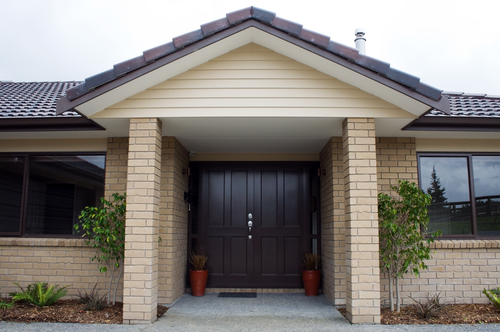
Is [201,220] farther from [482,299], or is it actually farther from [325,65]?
[482,299]

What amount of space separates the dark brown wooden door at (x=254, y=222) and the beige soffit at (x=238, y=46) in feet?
9.40

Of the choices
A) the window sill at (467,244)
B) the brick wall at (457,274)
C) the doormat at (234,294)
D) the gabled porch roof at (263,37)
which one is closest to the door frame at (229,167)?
the doormat at (234,294)

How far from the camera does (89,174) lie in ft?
22.0

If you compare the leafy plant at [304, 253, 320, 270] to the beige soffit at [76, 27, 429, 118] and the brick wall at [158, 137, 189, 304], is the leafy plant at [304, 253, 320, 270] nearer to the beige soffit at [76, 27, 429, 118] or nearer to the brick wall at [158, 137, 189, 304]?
the brick wall at [158, 137, 189, 304]

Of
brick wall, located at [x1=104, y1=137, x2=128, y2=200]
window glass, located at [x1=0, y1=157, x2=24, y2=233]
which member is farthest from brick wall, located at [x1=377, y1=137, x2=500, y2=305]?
window glass, located at [x1=0, y1=157, x2=24, y2=233]

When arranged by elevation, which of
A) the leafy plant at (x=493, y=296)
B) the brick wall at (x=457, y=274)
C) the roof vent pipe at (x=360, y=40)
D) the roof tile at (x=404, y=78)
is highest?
the roof vent pipe at (x=360, y=40)

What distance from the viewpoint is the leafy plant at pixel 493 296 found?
18.3 feet

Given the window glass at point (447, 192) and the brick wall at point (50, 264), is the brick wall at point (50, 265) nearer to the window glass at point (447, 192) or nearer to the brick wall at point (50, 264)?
the brick wall at point (50, 264)

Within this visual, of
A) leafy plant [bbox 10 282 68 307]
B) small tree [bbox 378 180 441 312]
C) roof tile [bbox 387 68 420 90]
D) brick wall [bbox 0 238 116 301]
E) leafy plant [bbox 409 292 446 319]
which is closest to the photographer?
roof tile [bbox 387 68 420 90]

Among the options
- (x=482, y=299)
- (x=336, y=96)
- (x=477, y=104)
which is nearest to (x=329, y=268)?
(x=482, y=299)

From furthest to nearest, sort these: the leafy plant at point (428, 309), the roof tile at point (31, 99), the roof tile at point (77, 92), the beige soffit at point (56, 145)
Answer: the beige soffit at point (56, 145), the roof tile at point (31, 99), the leafy plant at point (428, 309), the roof tile at point (77, 92)

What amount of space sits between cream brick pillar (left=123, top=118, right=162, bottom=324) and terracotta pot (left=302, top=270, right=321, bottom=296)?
9.43 feet

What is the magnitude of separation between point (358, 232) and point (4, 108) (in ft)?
18.8

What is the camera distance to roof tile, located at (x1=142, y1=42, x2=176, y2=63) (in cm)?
473
